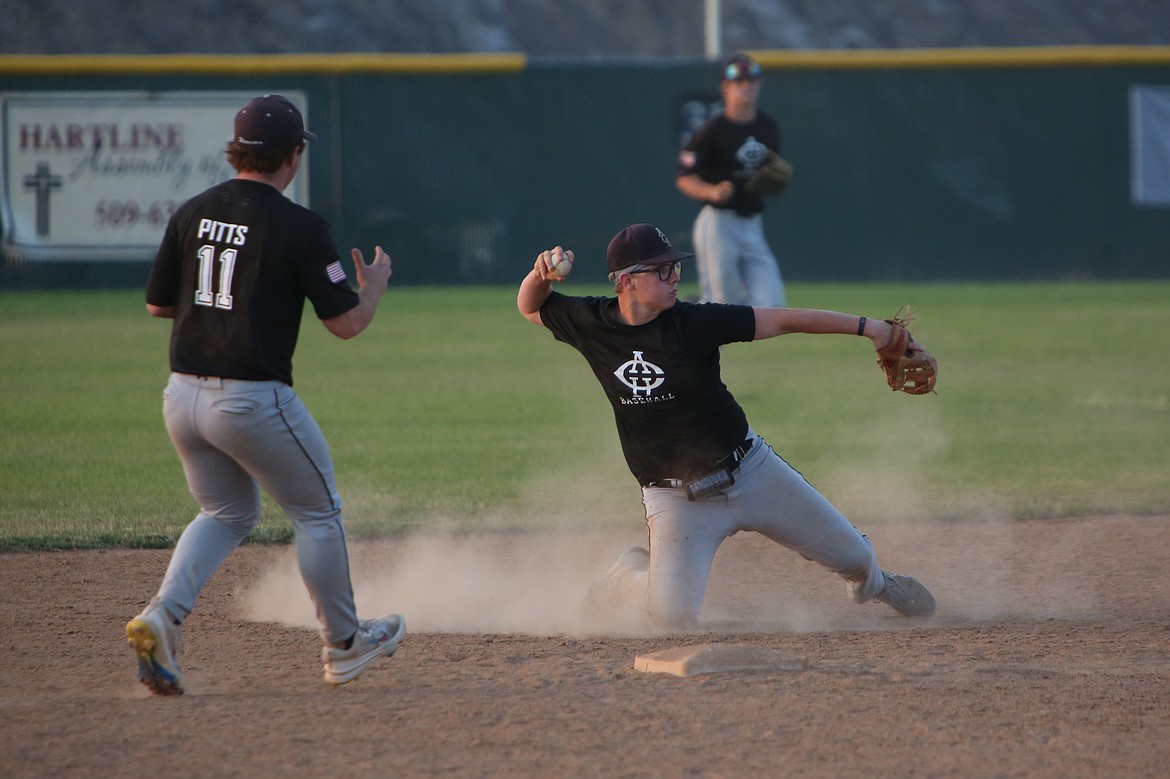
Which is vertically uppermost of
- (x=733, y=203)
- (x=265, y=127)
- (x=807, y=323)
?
(x=733, y=203)

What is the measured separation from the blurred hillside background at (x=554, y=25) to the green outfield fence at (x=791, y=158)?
37.7 ft

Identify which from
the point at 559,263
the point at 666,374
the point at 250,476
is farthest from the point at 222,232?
the point at 666,374

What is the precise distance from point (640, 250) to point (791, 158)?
56.1ft

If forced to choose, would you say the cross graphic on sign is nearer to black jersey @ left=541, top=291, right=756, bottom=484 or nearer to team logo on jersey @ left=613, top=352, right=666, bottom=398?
black jersey @ left=541, top=291, right=756, bottom=484

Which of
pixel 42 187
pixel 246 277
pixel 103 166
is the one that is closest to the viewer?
pixel 246 277

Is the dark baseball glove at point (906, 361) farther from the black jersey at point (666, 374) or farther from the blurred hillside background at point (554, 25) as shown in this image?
the blurred hillside background at point (554, 25)

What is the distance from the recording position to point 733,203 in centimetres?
1048

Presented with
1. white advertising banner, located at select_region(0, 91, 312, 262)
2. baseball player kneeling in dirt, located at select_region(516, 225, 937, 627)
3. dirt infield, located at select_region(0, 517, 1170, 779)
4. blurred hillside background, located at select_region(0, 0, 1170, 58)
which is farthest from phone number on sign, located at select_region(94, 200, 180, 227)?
baseball player kneeling in dirt, located at select_region(516, 225, 937, 627)

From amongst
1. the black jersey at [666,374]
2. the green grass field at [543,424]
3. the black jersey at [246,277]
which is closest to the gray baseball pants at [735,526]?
the black jersey at [666,374]

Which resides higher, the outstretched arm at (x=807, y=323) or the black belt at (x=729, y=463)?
the outstretched arm at (x=807, y=323)

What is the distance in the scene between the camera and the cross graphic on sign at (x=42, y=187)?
19.0 metres

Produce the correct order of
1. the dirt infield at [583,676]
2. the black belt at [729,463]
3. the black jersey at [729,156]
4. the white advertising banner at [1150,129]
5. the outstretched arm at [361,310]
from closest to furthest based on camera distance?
the dirt infield at [583,676]
the outstretched arm at [361,310]
the black belt at [729,463]
the black jersey at [729,156]
the white advertising banner at [1150,129]

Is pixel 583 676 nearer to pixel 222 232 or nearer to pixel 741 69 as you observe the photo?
pixel 222 232

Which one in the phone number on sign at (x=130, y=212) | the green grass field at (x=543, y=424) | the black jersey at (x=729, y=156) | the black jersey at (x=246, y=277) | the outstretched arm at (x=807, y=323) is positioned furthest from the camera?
the phone number on sign at (x=130, y=212)
